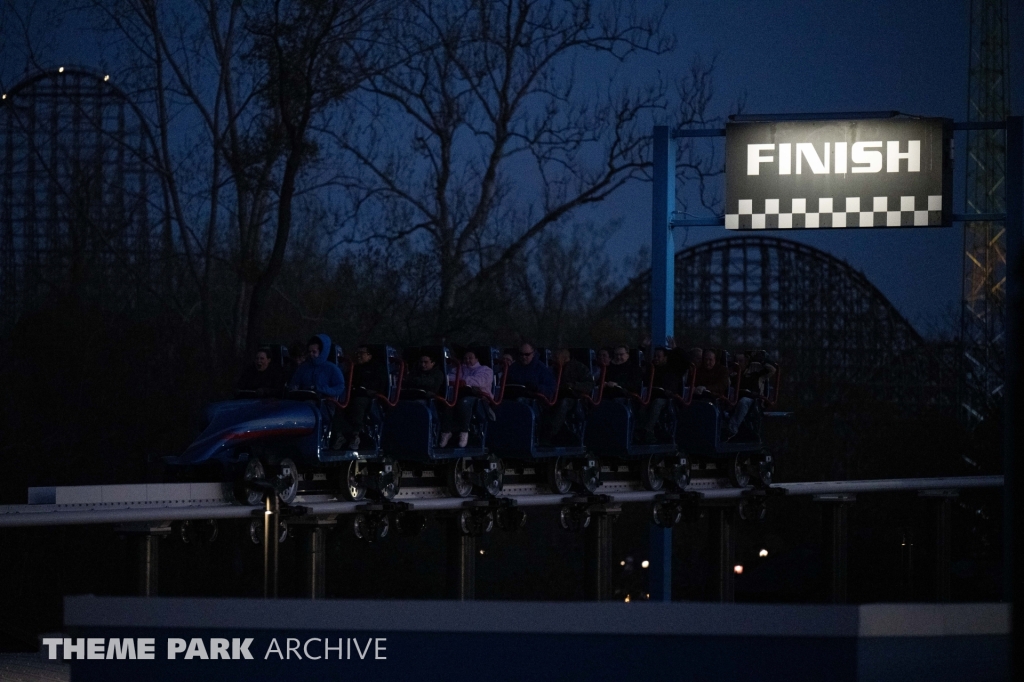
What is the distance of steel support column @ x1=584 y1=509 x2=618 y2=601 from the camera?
1583 centimetres

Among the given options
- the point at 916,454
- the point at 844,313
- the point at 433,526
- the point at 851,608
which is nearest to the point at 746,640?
the point at 851,608

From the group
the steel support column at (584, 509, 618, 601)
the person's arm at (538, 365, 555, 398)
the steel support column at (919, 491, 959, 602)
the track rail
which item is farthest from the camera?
the steel support column at (919, 491, 959, 602)

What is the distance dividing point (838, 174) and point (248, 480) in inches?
265

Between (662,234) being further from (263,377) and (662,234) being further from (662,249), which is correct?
(263,377)

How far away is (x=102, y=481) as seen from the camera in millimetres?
24859

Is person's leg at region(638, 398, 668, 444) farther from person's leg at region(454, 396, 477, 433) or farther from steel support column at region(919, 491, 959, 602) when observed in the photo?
steel support column at region(919, 491, 959, 602)

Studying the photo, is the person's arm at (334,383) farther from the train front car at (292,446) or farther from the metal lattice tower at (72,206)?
the metal lattice tower at (72,206)

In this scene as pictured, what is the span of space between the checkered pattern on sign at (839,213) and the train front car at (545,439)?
2661mm

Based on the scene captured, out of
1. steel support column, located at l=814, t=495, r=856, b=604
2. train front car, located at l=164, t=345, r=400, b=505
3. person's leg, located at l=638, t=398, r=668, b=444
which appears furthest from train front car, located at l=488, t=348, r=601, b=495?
steel support column, located at l=814, t=495, r=856, b=604

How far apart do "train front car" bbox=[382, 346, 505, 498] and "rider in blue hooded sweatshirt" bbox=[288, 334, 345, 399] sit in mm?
931

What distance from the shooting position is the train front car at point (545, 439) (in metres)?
14.0

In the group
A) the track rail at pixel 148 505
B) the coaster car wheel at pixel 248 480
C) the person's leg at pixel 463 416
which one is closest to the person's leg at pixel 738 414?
the track rail at pixel 148 505

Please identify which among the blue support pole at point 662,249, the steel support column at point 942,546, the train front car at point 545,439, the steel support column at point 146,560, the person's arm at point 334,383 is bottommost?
the steel support column at point 942,546

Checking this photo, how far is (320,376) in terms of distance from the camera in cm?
1209
